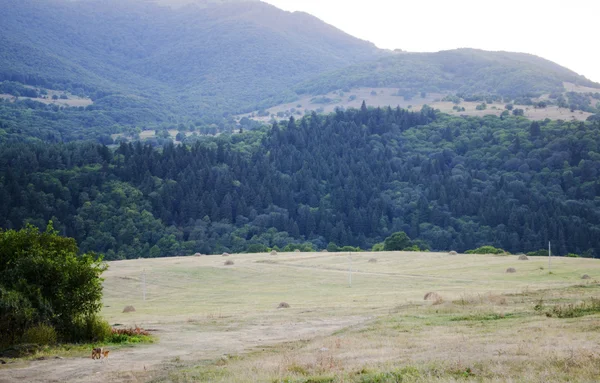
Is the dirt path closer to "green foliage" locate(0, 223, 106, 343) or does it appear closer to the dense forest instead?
"green foliage" locate(0, 223, 106, 343)

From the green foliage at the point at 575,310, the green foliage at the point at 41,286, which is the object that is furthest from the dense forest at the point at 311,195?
the green foliage at the point at 575,310

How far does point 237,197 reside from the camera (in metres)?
163

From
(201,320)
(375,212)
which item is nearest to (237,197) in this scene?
(375,212)

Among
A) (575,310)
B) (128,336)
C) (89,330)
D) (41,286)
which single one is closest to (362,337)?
(575,310)

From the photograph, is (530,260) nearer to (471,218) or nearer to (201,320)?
(201,320)

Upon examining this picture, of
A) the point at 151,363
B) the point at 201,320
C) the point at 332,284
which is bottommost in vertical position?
the point at 332,284

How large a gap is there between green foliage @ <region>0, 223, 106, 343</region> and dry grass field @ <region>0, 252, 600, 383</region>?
11.0 feet

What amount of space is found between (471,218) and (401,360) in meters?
140

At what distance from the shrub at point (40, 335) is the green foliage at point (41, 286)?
0.27 metres

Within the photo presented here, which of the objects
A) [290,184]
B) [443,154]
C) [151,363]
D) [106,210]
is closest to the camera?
[151,363]

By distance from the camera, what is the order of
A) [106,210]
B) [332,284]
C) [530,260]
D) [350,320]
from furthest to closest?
[106,210] < [530,260] < [332,284] < [350,320]

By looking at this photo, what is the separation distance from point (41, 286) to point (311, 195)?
151800mm

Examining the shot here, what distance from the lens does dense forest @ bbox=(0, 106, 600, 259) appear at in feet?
440

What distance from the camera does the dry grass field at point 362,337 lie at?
17484 millimetres
